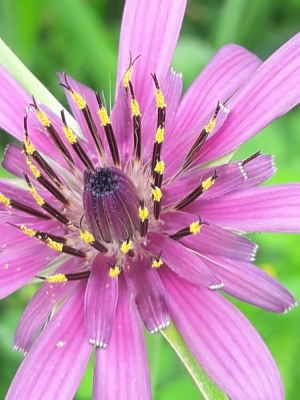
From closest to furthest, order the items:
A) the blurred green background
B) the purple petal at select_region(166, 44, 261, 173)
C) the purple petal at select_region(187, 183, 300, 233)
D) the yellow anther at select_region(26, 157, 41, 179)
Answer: the purple petal at select_region(187, 183, 300, 233) < the yellow anther at select_region(26, 157, 41, 179) < the purple petal at select_region(166, 44, 261, 173) < the blurred green background

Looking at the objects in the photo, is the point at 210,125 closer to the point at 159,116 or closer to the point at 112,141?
the point at 159,116

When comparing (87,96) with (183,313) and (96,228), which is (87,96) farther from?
(183,313)

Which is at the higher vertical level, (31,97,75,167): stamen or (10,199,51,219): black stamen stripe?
(31,97,75,167): stamen

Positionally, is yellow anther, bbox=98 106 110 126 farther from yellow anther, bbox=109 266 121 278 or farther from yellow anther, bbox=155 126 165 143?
yellow anther, bbox=109 266 121 278

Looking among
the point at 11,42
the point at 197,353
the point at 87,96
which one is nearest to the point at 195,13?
the point at 11,42

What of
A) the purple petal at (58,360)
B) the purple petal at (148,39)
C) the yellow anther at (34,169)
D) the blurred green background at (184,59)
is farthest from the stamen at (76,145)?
the blurred green background at (184,59)

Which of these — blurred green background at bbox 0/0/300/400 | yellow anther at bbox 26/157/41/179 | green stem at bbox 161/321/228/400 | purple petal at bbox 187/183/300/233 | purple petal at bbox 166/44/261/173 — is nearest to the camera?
green stem at bbox 161/321/228/400

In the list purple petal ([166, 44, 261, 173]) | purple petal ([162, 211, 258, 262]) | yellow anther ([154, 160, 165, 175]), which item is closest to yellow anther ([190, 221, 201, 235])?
purple petal ([162, 211, 258, 262])
